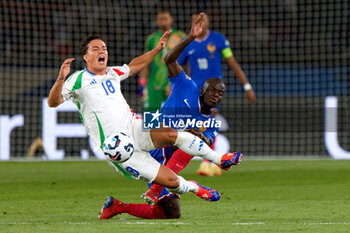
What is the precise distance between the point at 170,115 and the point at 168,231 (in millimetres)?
2294

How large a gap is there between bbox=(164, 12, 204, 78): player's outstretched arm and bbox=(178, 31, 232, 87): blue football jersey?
3163mm

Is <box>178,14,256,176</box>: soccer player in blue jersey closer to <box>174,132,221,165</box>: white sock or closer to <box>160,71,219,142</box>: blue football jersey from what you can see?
<box>160,71,219,142</box>: blue football jersey

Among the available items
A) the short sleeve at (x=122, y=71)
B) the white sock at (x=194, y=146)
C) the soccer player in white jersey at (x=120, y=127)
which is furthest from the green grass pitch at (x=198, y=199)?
the short sleeve at (x=122, y=71)

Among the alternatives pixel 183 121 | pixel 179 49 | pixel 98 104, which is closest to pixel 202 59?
pixel 183 121

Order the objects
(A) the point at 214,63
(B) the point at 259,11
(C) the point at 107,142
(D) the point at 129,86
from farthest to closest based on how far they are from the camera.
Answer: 1. (B) the point at 259,11
2. (D) the point at 129,86
3. (A) the point at 214,63
4. (C) the point at 107,142

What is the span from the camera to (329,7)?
55.7ft

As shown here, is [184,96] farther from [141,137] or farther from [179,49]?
[141,137]

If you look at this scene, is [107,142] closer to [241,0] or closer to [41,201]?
[41,201]

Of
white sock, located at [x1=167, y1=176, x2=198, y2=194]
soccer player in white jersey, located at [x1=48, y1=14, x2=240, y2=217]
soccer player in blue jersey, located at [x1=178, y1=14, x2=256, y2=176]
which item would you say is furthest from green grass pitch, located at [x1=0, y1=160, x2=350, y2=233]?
soccer player in blue jersey, located at [x1=178, y1=14, x2=256, y2=176]

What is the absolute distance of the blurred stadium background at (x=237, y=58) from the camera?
14.0 m

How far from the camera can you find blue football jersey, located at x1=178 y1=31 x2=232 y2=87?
34.0 ft

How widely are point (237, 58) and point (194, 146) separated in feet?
38.5

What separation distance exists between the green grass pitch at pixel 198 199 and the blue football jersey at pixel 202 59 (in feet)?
4.76

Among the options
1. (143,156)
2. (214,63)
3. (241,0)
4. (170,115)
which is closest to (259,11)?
(241,0)
